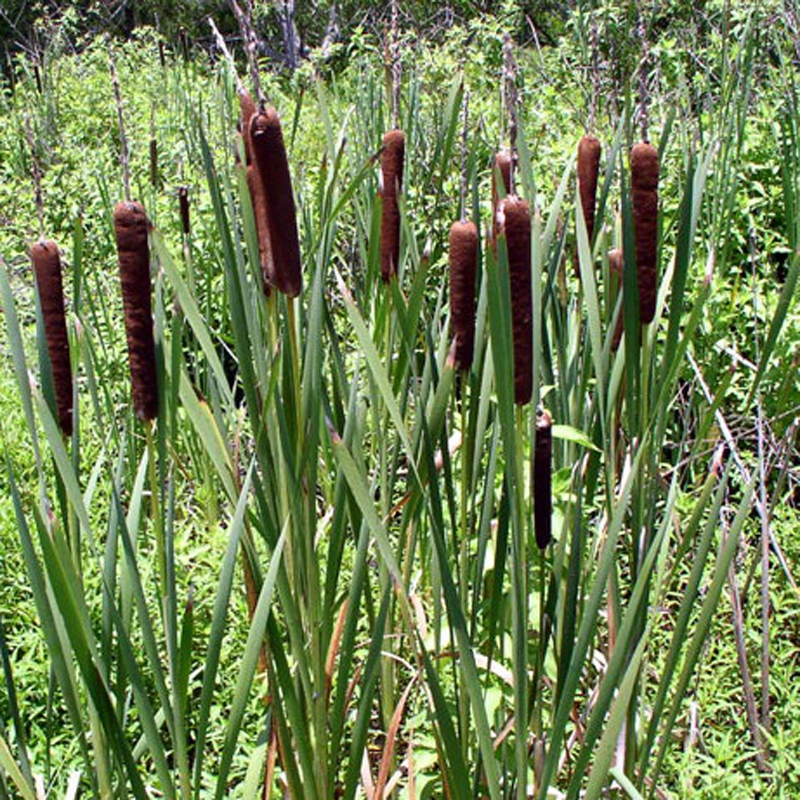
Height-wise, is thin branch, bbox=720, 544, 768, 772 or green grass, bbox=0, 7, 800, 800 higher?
green grass, bbox=0, 7, 800, 800

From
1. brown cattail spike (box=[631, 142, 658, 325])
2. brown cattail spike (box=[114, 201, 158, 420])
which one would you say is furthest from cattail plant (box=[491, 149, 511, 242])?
brown cattail spike (box=[114, 201, 158, 420])

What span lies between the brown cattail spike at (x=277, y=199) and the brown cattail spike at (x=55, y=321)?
0.19 meters

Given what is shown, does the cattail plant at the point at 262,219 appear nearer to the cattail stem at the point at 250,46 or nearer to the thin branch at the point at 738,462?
the cattail stem at the point at 250,46

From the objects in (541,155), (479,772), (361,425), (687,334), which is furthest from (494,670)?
(541,155)

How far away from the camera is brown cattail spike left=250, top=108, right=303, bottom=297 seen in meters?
0.75

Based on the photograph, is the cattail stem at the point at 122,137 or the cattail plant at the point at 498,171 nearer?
the cattail stem at the point at 122,137

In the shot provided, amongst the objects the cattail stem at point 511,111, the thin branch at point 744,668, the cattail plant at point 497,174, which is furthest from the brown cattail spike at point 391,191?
the thin branch at point 744,668

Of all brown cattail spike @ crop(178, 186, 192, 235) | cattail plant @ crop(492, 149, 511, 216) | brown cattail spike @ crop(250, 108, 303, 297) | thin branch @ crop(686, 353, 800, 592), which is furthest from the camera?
brown cattail spike @ crop(178, 186, 192, 235)

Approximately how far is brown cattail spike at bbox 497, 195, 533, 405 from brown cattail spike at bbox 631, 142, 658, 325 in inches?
7.8

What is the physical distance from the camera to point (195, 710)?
1.73 m

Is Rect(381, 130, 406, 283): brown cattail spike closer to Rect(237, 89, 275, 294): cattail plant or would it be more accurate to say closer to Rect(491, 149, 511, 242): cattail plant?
Rect(491, 149, 511, 242): cattail plant

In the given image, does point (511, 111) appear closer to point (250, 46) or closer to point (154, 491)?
point (250, 46)

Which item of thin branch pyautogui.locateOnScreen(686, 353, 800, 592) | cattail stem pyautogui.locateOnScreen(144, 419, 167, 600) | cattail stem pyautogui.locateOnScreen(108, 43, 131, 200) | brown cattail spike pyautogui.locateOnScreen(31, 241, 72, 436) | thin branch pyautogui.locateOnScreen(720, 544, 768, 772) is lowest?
thin branch pyautogui.locateOnScreen(720, 544, 768, 772)

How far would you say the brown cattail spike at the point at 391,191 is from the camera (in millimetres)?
1205
